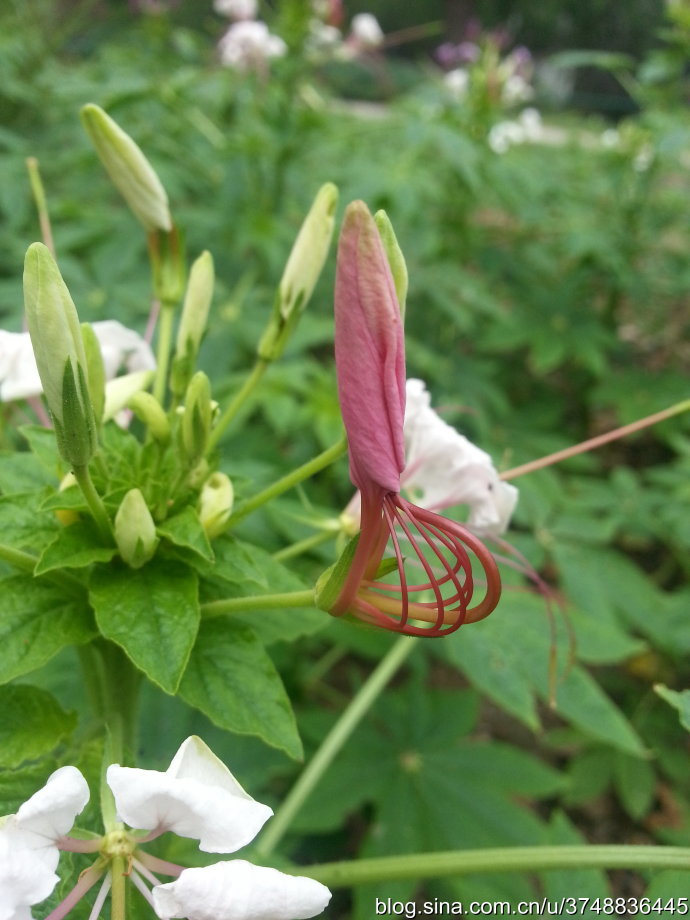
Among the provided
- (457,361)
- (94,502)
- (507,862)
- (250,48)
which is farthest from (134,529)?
(250,48)

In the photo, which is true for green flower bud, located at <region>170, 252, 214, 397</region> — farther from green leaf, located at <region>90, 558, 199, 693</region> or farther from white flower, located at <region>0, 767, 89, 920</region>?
white flower, located at <region>0, 767, 89, 920</region>

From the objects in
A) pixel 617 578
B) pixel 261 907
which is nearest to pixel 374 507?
pixel 261 907

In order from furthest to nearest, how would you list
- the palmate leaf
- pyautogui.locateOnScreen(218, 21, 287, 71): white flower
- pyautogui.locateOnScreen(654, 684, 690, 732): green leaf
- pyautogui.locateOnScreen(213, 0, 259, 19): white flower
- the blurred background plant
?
pyautogui.locateOnScreen(213, 0, 259, 19): white flower
pyautogui.locateOnScreen(218, 21, 287, 71): white flower
the blurred background plant
the palmate leaf
pyautogui.locateOnScreen(654, 684, 690, 732): green leaf

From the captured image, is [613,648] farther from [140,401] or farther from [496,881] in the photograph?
[140,401]

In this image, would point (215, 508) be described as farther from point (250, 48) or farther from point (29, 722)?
point (250, 48)

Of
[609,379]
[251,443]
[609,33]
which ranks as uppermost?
[251,443]

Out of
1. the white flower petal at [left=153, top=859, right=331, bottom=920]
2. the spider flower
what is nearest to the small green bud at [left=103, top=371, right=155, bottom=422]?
the spider flower
